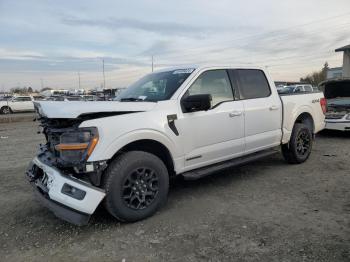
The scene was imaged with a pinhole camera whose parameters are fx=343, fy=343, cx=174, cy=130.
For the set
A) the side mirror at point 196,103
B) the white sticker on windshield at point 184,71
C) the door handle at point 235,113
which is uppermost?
the white sticker on windshield at point 184,71

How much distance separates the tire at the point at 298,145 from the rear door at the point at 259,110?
0.50 m

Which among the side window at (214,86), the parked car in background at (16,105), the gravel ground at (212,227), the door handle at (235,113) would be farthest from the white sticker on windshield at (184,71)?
the parked car in background at (16,105)

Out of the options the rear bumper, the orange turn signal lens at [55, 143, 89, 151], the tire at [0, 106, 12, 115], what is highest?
the orange turn signal lens at [55, 143, 89, 151]

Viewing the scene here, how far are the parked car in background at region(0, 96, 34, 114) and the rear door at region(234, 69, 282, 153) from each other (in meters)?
26.5

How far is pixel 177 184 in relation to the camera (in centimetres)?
555

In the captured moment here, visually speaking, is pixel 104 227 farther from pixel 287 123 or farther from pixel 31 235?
pixel 287 123

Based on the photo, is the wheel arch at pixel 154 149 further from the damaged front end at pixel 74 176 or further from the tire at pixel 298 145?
the tire at pixel 298 145

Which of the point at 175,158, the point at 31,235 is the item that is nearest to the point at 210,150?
the point at 175,158

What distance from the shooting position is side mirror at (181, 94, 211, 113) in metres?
4.22

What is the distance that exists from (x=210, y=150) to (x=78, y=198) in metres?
1.96

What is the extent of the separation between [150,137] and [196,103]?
0.74 meters

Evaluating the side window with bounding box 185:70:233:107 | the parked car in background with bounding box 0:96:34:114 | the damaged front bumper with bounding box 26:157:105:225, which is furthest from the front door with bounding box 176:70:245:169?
the parked car in background with bounding box 0:96:34:114

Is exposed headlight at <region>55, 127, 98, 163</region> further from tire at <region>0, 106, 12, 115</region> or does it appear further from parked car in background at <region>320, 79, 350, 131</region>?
tire at <region>0, 106, 12, 115</region>

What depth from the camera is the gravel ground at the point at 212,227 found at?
10.8 ft
